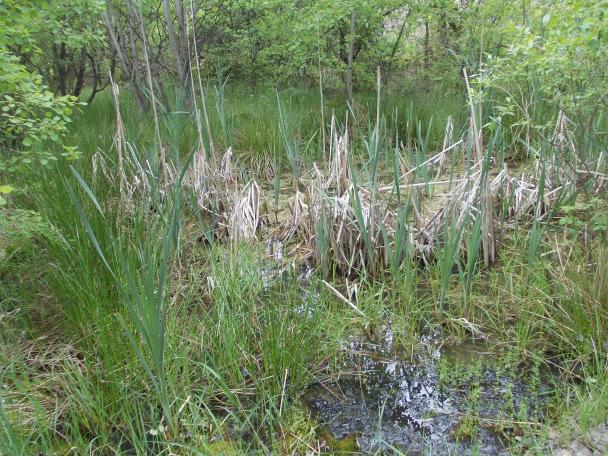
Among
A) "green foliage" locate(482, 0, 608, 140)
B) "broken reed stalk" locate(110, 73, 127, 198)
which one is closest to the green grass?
"broken reed stalk" locate(110, 73, 127, 198)

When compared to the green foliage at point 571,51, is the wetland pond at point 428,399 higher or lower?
lower

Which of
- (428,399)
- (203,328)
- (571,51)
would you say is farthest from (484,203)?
(203,328)

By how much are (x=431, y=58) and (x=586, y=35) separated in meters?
6.60

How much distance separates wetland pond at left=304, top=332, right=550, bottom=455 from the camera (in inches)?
73.4

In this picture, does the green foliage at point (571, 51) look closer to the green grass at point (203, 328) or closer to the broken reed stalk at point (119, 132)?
the green grass at point (203, 328)

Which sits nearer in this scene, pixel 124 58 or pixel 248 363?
pixel 248 363

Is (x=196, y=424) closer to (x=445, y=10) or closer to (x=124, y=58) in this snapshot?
(x=124, y=58)

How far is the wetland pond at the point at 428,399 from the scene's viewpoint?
1.86 meters

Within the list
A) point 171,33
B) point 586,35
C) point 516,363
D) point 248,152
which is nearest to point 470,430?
point 516,363

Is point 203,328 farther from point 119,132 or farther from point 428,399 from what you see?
point 119,132

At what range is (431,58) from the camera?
8.11 metres

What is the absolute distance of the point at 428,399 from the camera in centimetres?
209

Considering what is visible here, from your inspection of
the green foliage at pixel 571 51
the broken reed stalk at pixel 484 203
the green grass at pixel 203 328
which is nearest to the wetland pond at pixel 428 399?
the green grass at pixel 203 328

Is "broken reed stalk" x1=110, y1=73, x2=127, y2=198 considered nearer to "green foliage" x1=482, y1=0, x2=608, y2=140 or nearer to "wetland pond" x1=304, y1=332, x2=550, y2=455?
"wetland pond" x1=304, y1=332, x2=550, y2=455
